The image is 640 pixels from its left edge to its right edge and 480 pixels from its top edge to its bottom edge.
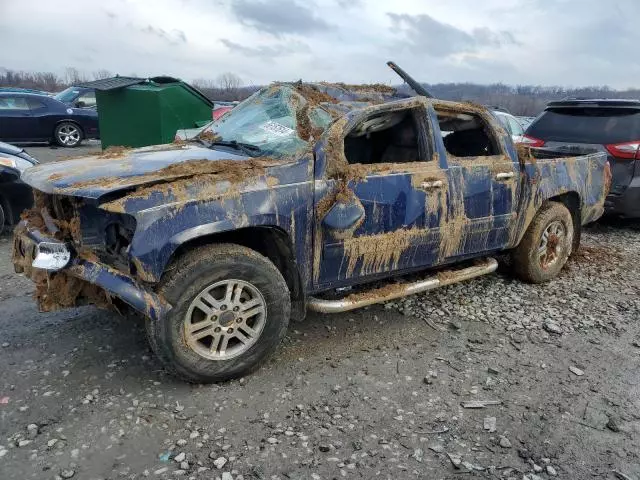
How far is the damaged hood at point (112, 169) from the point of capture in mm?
2992

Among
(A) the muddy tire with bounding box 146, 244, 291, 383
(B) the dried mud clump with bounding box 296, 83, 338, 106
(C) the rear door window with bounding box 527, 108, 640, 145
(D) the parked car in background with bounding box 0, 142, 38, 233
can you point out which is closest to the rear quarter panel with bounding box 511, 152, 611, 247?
(C) the rear door window with bounding box 527, 108, 640, 145

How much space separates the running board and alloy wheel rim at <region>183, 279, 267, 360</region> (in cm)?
45

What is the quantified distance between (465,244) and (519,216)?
2.47 ft

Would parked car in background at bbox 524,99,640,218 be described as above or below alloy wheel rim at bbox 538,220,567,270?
above

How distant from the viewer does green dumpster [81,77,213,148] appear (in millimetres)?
10742

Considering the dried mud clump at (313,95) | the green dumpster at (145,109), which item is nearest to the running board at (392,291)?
the dried mud clump at (313,95)

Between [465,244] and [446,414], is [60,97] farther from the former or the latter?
[446,414]

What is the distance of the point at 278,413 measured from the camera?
3.05m

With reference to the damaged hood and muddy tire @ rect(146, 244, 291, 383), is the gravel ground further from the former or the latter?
the damaged hood

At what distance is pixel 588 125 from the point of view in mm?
7164

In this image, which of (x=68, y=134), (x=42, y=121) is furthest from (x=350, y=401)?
(x=68, y=134)

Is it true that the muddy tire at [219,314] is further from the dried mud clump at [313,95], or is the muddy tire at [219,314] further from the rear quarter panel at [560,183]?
the rear quarter panel at [560,183]

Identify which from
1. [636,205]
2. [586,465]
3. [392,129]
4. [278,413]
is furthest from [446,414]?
[636,205]

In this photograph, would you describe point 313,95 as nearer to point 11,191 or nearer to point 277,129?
point 277,129
